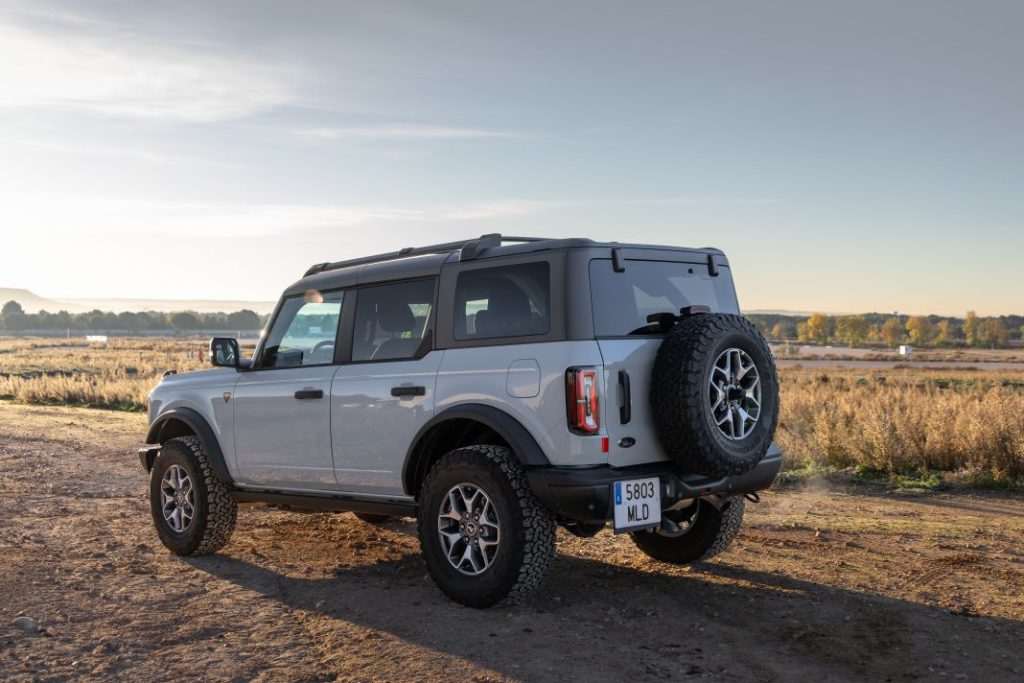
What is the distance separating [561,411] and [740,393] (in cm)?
113

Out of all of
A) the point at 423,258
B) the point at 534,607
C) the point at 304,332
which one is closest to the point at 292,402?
the point at 304,332

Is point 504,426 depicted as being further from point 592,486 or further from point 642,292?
point 642,292

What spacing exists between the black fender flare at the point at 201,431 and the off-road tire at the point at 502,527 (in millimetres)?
2384

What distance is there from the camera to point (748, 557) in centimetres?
741

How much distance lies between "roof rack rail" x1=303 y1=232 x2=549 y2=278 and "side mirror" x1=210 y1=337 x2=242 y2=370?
79cm

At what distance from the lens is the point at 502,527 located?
18.8 feet

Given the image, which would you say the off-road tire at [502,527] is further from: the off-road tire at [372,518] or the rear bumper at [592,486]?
the off-road tire at [372,518]

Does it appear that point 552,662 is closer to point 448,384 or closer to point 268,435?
point 448,384

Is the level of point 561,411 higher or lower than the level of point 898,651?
higher

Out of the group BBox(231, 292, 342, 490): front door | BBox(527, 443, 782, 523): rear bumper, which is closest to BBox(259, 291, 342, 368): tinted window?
BBox(231, 292, 342, 490): front door

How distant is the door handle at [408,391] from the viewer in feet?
20.5

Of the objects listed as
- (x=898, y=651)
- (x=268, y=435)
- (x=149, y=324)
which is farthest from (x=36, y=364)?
(x=149, y=324)

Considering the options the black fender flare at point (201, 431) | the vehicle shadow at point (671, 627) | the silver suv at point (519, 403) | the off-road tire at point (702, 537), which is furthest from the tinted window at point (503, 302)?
the black fender flare at point (201, 431)

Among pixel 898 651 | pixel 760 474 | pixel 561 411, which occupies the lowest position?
pixel 898 651
